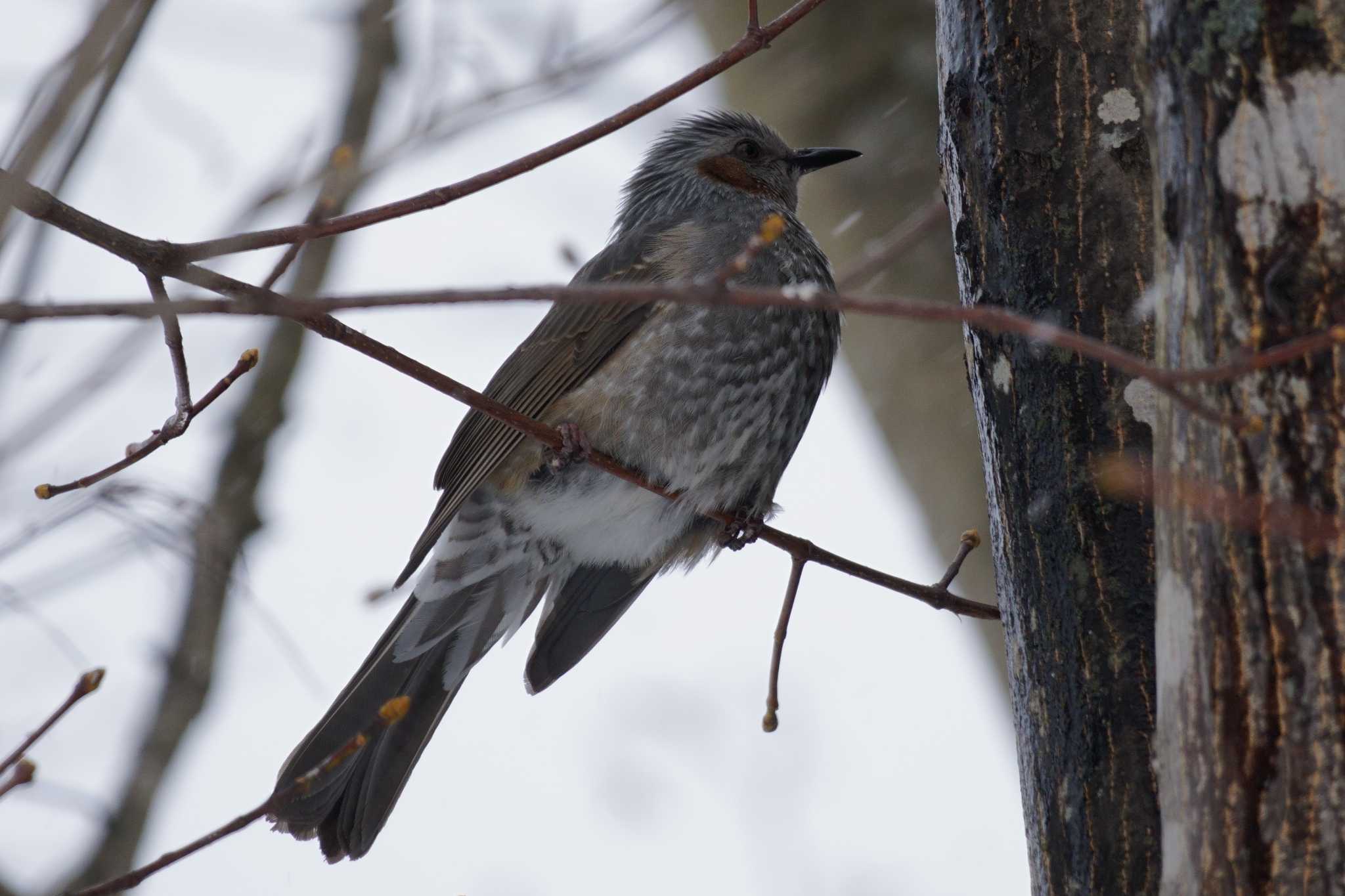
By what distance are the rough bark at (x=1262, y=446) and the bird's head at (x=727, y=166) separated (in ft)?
9.73

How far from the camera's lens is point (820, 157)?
175 inches

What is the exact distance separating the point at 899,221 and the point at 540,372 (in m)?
1.41

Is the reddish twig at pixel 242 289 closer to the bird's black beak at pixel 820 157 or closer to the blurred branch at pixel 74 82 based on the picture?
the blurred branch at pixel 74 82

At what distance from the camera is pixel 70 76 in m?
1.71

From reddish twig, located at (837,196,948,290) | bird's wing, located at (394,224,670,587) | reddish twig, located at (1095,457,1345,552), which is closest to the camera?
reddish twig, located at (1095,457,1345,552)

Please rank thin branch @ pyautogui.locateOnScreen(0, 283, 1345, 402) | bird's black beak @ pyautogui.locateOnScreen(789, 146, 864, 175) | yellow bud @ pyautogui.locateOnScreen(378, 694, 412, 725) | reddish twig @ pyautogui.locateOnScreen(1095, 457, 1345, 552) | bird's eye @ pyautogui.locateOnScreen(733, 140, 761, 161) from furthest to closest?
bird's eye @ pyautogui.locateOnScreen(733, 140, 761, 161) < bird's black beak @ pyautogui.locateOnScreen(789, 146, 864, 175) < yellow bud @ pyautogui.locateOnScreen(378, 694, 412, 725) < reddish twig @ pyautogui.locateOnScreen(1095, 457, 1345, 552) < thin branch @ pyautogui.locateOnScreen(0, 283, 1345, 402)

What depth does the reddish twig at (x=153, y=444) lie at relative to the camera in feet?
6.41

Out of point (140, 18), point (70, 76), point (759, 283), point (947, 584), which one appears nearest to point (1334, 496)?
point (947, 584)

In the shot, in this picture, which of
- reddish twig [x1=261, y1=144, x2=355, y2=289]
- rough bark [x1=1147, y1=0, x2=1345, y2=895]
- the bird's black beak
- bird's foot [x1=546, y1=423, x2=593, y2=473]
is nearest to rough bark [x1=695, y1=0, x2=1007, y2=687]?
the bird's black beak

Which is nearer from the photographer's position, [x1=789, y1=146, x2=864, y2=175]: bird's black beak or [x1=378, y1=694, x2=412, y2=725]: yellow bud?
[x1=378, y1=694, x2=412, y2=725]: yellow bud

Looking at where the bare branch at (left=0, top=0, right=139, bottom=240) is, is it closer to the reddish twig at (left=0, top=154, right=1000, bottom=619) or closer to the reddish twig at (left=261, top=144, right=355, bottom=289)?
the reddish twig at (left=0, top=154, right=1000, bottom=619)

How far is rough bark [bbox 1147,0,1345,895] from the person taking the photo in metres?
1.39

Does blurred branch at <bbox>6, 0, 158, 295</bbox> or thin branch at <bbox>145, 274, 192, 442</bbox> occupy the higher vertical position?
blurred branch at <bbox>6, 0, 158, 295</bbox>

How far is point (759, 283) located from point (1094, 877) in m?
2.07
